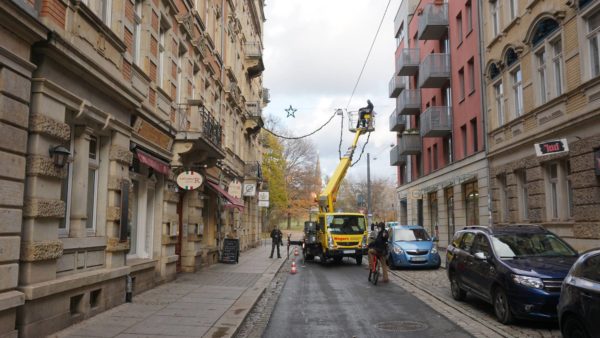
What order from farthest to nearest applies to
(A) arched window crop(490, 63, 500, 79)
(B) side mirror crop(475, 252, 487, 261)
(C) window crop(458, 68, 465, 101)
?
(C) window crop(458, 68, 465, 101) < (A) arched window crop(490, 63, 500, 79) < (B) side mirror crop(475, 252, 487, 261)

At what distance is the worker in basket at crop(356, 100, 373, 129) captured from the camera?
2448 centimetres

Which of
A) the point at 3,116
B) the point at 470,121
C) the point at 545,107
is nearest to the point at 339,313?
the point at 3,116

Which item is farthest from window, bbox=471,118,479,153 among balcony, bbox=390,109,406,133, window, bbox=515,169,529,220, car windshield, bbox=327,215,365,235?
balcony, bbox=390,109,406,133

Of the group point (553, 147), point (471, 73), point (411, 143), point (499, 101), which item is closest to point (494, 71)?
point (499, 101)

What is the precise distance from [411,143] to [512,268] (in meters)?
27.3

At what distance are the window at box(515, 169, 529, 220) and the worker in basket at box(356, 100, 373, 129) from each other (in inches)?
292

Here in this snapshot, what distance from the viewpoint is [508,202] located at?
20266mm

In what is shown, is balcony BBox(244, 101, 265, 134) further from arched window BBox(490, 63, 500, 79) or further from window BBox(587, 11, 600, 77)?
window BBox(587, 11, 600, 77)

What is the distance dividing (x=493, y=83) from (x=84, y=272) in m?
18.6

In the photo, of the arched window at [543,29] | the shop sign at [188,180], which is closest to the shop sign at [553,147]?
the arched window at [543,29]

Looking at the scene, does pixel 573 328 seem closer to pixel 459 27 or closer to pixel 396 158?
pixel 459 27

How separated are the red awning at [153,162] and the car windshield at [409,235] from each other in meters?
10.3

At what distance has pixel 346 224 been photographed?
2253cm

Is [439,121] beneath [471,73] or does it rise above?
beneath
